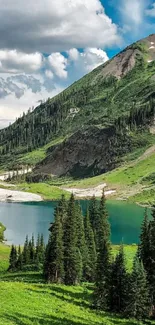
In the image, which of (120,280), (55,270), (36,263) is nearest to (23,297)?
(120,280)

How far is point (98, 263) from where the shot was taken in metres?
50.2

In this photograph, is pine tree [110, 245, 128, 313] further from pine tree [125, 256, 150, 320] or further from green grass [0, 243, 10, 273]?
green grass [0, 243, 10, 273]

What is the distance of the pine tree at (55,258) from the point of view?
59.4 metres

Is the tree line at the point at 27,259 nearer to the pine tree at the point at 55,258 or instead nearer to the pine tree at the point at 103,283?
the pine tree at the point at 55,258

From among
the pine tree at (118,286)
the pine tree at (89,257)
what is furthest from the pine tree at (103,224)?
the pine tree at (118,286)

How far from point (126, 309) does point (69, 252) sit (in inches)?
738

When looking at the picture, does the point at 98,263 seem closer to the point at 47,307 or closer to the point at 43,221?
the point at 47,307

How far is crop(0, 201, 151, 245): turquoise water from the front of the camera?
13455 cm

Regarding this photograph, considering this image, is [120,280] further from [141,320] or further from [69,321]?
[69,321]

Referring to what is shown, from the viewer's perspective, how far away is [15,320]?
97.0 feet

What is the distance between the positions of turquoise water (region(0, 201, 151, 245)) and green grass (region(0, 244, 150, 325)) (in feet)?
251

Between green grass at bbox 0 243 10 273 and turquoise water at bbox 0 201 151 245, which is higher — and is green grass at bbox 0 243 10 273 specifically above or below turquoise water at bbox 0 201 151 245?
below

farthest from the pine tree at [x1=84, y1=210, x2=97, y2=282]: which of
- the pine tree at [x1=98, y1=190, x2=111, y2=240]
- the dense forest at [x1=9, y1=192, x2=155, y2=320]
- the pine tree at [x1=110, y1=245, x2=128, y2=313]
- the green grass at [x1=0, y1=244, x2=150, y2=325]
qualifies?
the pine tree at [x1=110, y1=245, x2=128, y2=313]

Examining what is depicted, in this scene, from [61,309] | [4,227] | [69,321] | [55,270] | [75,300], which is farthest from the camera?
[4,227]
